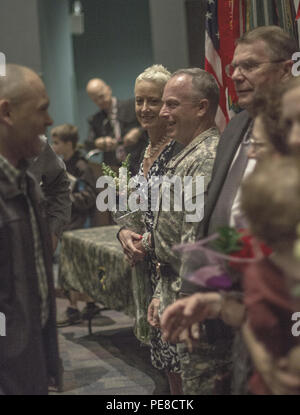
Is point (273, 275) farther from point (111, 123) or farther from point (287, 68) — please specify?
point (111, 123)

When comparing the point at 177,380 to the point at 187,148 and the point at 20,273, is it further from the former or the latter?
the point at 20,273

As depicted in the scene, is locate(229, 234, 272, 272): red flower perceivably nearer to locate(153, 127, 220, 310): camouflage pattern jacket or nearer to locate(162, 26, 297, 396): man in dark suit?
locate(162, 26, 297, 396): man in dark suit

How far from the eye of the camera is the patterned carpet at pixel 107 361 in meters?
3.67

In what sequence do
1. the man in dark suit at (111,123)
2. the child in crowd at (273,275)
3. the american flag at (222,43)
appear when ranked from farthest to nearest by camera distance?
the man in dark suit at (111,123) → the american flag at (222,43) → the child in crowd at (273,275)

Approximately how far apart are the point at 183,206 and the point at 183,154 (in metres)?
0.26

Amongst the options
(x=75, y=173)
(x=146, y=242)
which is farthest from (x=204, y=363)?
(x=75, y=173)

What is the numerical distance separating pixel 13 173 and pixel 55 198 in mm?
1108

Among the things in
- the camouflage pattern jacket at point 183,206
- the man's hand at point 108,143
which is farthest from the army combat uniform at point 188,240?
the man's hand at point 108,143

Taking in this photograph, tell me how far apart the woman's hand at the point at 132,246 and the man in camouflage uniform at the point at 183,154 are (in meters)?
0.39

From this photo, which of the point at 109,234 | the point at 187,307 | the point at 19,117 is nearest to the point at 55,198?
the point at 19,117

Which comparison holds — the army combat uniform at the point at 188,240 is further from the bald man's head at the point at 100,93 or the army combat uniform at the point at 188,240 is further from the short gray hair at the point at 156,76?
the bald man's head at the point at 100,93

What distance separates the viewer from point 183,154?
2.44 m

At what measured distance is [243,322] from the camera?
148cm

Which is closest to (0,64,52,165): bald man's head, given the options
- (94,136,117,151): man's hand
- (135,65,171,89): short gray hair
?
(135,65,171,89): short gray hair
